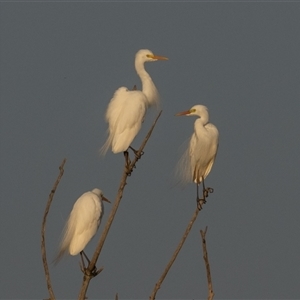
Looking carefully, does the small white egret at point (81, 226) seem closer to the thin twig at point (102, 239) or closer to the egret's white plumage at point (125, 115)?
the egret's white plumage at point (125, 115)

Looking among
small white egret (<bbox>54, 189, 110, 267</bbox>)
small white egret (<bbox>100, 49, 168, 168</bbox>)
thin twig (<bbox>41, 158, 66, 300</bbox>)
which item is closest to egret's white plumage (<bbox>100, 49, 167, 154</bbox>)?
small white egret (<bbox>100, 49, 168, 168</bbox>)

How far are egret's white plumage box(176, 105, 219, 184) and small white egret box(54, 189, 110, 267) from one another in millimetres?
1146

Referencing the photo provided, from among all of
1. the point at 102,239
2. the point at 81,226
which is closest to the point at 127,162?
the point at 102,239

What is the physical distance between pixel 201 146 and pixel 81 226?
5.20 feet

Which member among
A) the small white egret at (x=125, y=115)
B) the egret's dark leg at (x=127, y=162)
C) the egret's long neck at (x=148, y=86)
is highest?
the egret's long neck at (x=148, y=86)

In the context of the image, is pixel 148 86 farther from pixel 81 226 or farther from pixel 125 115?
pixel 81 226

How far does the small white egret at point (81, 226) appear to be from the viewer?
9297 mm

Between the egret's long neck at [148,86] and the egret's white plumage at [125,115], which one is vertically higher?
the egret's long neck at [148,86]

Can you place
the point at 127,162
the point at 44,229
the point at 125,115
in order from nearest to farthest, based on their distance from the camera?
the point at 44,229 → the point at 127,162 → the point at 125,115

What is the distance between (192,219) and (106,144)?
1816 millimetres

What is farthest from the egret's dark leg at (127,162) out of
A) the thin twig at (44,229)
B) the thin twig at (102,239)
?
the thin twig at (44,229)

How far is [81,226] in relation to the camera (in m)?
9.28

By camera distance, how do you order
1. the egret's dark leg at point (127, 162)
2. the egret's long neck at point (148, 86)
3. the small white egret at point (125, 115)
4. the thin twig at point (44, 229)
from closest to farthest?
the thin twig at point (44, 229) → the egret's dark leg at point (127, 162) → the small white egret at point (125, 115) → the egret's long neck at point (148, 86)

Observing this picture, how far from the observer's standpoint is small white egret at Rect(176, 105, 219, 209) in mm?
9438
